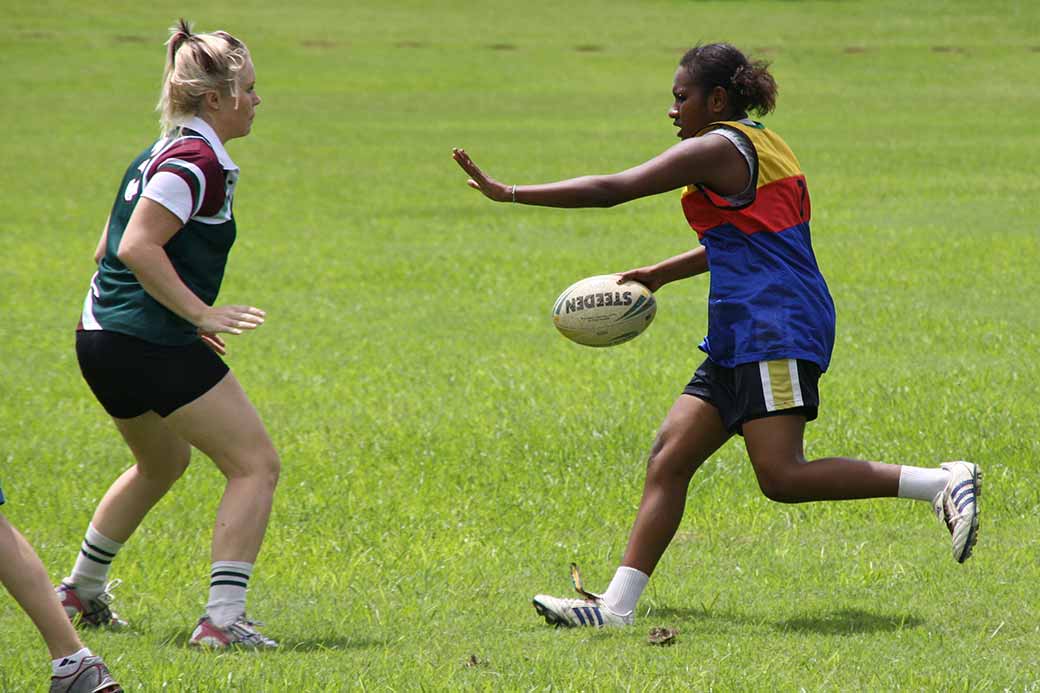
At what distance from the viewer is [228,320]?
4.83 m

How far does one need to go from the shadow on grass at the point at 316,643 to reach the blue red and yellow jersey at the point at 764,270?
162 centimetres

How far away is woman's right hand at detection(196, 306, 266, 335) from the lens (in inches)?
190

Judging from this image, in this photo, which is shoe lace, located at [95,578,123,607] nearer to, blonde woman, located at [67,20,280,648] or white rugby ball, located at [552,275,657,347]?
blonde woman, located at [67,20,280,648]

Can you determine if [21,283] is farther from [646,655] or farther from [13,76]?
[13,76]

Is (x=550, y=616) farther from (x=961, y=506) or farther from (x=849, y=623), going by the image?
(x=961, y=506)

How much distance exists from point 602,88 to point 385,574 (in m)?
39.6

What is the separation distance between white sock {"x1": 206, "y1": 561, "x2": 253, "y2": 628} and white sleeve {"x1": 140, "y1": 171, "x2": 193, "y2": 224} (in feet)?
3.95

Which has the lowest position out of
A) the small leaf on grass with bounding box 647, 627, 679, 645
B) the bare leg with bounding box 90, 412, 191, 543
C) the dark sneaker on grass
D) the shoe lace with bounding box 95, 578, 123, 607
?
the shoe lace with bounding box 95, 578, 123, 607

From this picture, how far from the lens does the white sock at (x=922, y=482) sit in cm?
517

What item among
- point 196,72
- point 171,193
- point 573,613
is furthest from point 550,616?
point 196,72

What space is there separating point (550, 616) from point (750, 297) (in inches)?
53.6

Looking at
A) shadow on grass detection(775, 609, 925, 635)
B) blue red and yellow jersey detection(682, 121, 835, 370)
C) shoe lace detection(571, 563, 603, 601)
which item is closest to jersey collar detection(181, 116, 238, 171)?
blue red and yellow jersey detection(682, 121, 835, 370)

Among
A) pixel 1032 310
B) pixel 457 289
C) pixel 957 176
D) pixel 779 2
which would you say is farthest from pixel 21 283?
pixel 779 2

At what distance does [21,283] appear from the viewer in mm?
15688
